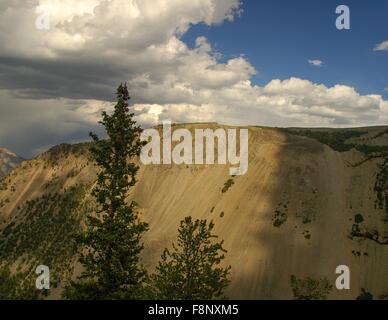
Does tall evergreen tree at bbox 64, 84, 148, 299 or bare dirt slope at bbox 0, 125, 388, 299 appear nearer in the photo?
tall evergreen tree at bbox 64, 84, 148, 299

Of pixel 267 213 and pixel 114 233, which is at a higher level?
pixel 114 233

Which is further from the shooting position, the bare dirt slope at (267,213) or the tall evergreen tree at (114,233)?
the bare dirt slope at (267,213)

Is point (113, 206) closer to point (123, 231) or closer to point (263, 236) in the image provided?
point (123, 231)
